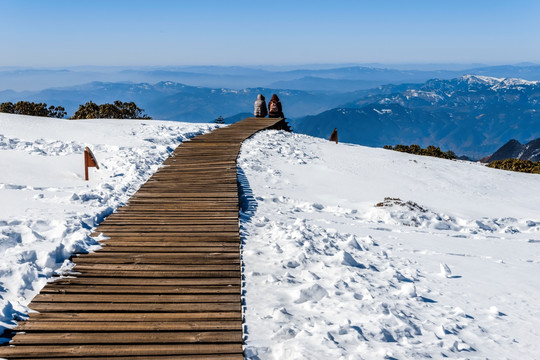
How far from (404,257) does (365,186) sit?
6.74m

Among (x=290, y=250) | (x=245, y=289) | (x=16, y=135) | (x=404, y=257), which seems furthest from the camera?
(x=16, y=135)

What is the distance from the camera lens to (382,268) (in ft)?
25.3

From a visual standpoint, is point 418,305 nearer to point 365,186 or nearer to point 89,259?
point 89,259

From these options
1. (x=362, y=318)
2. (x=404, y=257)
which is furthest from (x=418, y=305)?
(x=404, y=257)

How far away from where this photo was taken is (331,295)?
20.4ft

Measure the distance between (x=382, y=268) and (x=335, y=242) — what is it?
115 centimetres

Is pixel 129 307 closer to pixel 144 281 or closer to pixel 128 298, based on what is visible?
pixel 128 298

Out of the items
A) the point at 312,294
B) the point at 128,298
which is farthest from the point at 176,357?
the point at 312,294

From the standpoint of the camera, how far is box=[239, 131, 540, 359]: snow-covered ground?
206 inches

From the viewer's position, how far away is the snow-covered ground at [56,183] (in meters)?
6.16

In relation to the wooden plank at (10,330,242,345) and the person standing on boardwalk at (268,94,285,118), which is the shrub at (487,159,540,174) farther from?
the wooden plank at (10,330,242,345)

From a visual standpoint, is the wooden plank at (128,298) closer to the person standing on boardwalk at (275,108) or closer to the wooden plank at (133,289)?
the wooden plank at (133,289)

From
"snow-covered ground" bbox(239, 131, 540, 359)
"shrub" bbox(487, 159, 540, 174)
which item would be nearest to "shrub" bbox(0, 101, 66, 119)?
"snow-covered ground" bbox(239, 131, 540, 359)

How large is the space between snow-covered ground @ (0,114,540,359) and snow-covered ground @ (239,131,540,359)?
28mm
